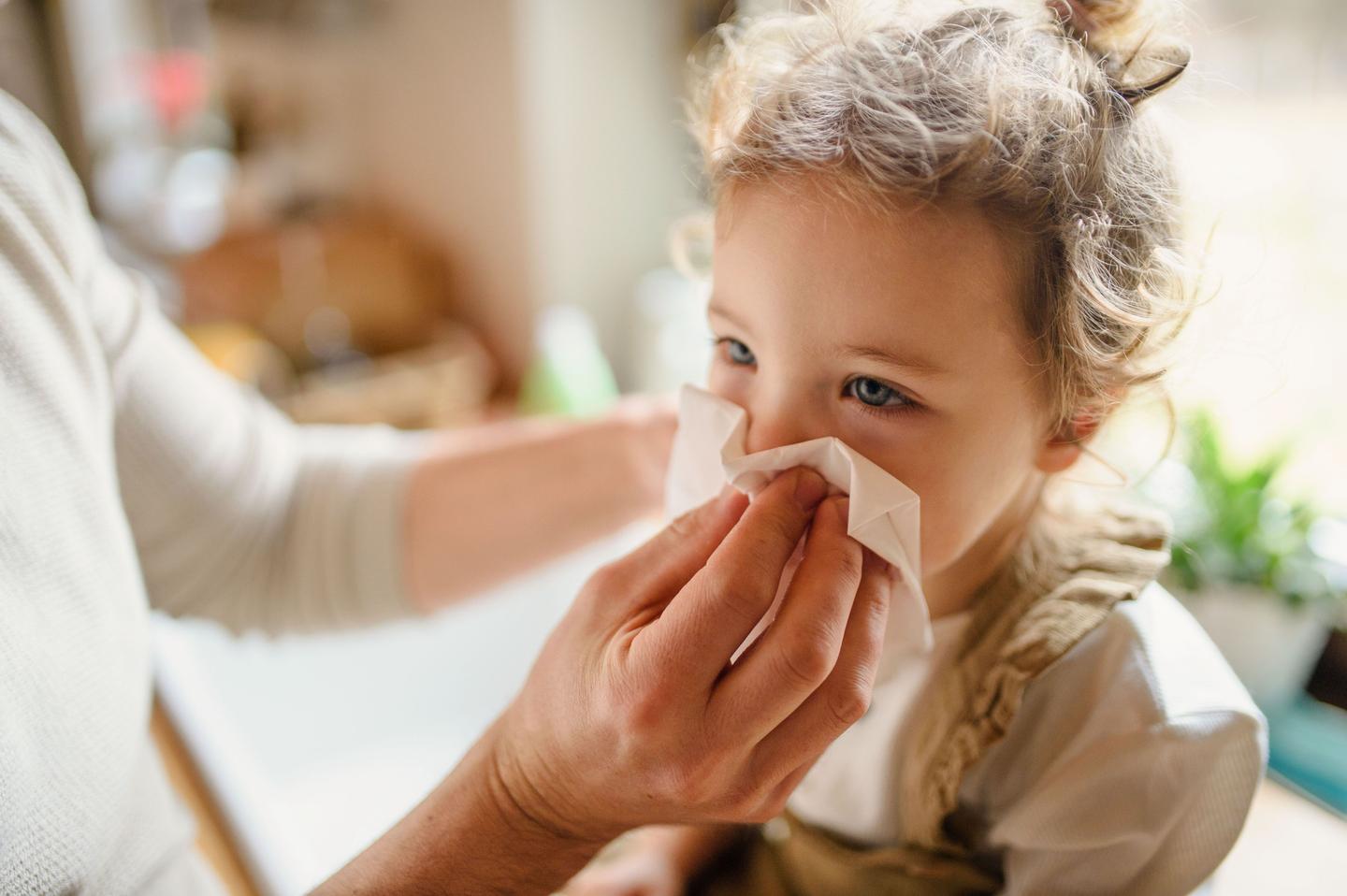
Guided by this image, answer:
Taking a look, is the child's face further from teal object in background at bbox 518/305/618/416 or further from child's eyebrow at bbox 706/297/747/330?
teal object in background at bbox 518/305/618/416

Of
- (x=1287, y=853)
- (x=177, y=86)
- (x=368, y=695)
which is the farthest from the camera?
(x=177, y=86)

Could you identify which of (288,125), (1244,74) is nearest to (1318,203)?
(1244,74)

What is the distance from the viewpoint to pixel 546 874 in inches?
22.5

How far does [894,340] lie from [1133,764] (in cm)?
31

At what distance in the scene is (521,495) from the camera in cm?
92

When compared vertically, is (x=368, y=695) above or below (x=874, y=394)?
below

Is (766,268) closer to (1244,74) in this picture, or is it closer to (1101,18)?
(1101,18)

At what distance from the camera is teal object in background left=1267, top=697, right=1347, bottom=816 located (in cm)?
84

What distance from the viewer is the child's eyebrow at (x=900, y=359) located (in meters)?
0.54

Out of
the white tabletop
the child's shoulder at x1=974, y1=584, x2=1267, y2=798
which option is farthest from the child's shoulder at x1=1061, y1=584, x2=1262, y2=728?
the white tabletop

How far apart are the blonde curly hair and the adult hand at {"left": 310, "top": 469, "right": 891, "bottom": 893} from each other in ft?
0.64

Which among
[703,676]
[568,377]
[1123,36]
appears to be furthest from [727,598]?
[568,377]

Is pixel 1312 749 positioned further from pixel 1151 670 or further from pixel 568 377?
pixel 568 377

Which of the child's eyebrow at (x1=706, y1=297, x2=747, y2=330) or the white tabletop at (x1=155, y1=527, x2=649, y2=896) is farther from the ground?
the child's eyebrow at (x1=706, y1=297, x2=747, y2=330)
